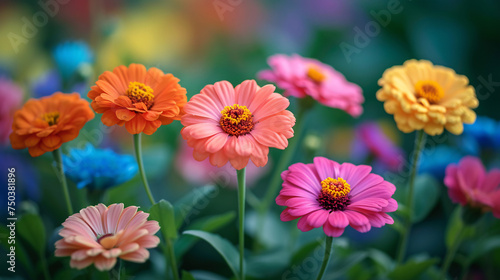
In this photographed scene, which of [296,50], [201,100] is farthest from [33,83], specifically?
[296,50]

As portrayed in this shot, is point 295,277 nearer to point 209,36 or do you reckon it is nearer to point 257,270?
point 257,270

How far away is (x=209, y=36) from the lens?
0.84m

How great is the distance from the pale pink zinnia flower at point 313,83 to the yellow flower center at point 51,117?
19cm

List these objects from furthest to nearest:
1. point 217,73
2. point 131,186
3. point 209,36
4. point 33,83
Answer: point 209,36 → point 217,73 → point 33,83 → point 131,186

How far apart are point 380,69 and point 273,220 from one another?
1.25ft

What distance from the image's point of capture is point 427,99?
0.37 m

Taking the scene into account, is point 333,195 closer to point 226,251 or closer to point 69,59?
point 226,251

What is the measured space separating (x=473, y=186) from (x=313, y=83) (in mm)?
181

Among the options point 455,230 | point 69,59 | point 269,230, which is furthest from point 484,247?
point 69,59

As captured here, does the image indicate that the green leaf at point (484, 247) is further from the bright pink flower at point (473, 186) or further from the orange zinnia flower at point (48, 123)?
the orange zinnia flower at point (48, 123)

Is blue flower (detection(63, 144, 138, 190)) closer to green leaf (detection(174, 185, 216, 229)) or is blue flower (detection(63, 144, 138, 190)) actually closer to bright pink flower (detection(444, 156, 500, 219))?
green leaf (detection(174, 185, 216, 229))

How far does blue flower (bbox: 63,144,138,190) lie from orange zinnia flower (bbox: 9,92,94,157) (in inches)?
1.5

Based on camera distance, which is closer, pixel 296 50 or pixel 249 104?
pixel 249 104

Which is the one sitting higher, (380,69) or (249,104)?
(380,69)
